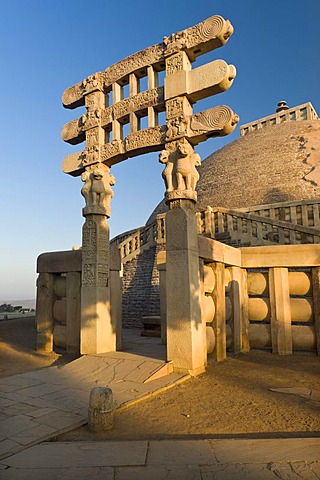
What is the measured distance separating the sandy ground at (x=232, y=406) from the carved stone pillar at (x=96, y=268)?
1.45 metres

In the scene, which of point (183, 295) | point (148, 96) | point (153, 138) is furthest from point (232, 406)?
point (148, 96)

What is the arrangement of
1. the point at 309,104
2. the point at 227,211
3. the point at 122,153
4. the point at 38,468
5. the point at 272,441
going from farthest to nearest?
1. the point at 309,104
2. the point at 227,211
3. the point at 122,153
4. the point at 272,441
5. the point at 38,468

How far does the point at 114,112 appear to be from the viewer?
854 cm

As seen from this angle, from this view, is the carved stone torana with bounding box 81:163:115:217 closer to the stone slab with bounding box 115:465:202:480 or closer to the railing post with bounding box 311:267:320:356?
the railing post with bounding box 311:267:320:356

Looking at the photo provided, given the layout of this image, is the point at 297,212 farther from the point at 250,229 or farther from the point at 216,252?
the point at 216,252

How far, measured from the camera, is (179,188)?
22.7 feet

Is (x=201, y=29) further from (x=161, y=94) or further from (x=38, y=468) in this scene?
(x=38, y=468)

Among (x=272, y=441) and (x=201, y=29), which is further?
(x=201, y=29)

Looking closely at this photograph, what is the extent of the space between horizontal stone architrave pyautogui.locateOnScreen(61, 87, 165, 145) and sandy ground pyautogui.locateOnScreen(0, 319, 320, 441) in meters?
5.70

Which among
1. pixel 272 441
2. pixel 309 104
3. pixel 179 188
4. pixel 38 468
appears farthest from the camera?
pixel 309 104

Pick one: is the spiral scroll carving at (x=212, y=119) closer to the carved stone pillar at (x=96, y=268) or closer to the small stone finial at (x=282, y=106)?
the carved stone pillar at (x=96, y=268)

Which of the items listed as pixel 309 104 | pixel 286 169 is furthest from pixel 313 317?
pixel 309 104

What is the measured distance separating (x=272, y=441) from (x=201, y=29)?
23.6 feet

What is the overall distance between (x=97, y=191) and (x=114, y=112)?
1.99 metres
